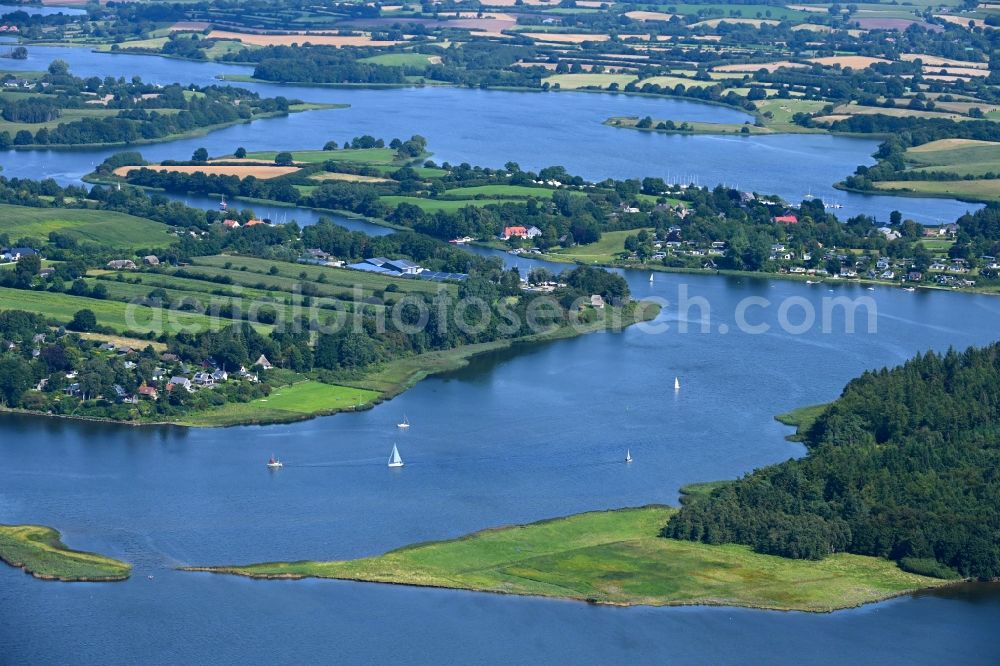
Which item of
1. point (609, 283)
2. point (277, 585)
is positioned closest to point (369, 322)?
point (609, 283)

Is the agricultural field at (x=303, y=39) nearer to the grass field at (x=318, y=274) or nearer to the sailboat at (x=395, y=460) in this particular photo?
the grass field at (x=318, y=274)

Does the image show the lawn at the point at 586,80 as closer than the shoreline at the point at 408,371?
No

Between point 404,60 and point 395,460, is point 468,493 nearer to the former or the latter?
point 395,460

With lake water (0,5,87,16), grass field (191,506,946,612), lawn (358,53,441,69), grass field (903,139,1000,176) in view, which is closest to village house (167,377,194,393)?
grass field (191,506,946,612)

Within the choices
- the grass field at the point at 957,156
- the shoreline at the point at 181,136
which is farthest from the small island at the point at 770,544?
the shoreline at the point at 181,136

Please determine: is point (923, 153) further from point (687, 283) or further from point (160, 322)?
point (160, 322)

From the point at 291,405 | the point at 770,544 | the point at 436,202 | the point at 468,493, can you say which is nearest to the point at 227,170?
the point at 436,202

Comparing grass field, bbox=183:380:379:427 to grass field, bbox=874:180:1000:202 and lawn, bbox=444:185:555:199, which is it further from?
grass field, bbox=874:180:1000:202
